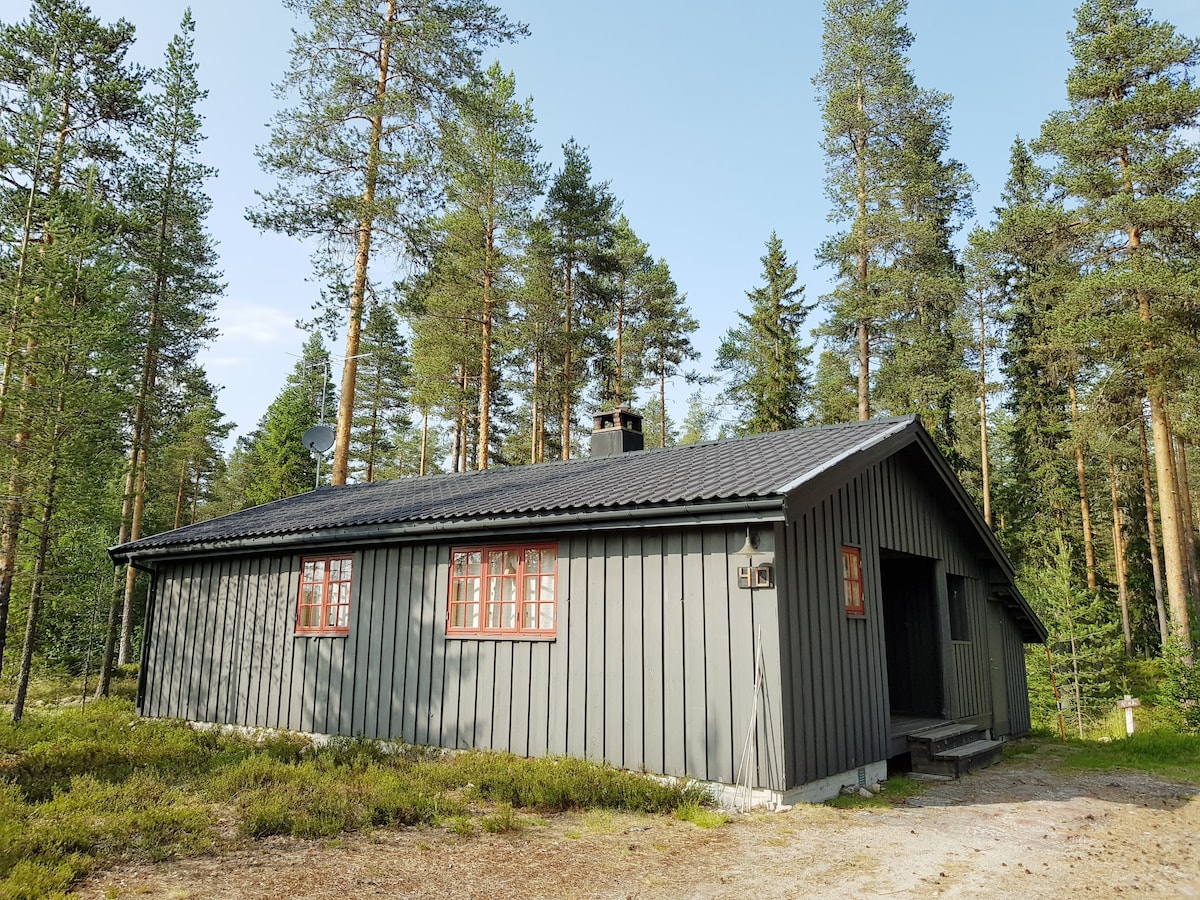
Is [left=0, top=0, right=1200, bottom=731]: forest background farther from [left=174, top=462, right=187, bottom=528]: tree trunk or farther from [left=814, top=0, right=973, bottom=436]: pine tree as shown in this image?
[left=174, top=462, right=187, bottom=528]: tree trunk

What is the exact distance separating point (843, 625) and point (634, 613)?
2079 millimetres

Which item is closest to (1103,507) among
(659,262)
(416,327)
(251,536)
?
(659,262)

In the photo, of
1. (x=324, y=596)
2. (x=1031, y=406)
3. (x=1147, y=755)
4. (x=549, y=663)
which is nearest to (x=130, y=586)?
(x=324, y=596)

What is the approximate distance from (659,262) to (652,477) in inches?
852

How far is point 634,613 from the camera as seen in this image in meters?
7.15

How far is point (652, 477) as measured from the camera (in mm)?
8312

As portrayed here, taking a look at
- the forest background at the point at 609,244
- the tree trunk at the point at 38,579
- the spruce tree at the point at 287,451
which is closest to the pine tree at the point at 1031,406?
the forest background at the point at 609,244

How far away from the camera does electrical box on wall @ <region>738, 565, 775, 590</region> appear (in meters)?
6.42

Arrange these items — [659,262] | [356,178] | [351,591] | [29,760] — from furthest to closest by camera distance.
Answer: [659,262], [356,178], [351,591], [29,760]

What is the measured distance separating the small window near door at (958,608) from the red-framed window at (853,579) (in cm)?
303

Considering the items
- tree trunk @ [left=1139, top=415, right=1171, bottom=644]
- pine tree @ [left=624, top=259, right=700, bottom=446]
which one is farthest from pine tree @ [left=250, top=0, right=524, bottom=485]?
tree trunk @ [left=1139, top=415, right=1171, bottom=644]

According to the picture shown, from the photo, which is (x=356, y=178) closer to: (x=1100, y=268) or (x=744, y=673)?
(x=744, y=673)

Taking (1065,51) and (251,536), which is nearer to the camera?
(251,536)

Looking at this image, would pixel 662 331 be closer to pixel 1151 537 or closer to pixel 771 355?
pixel 771 355
